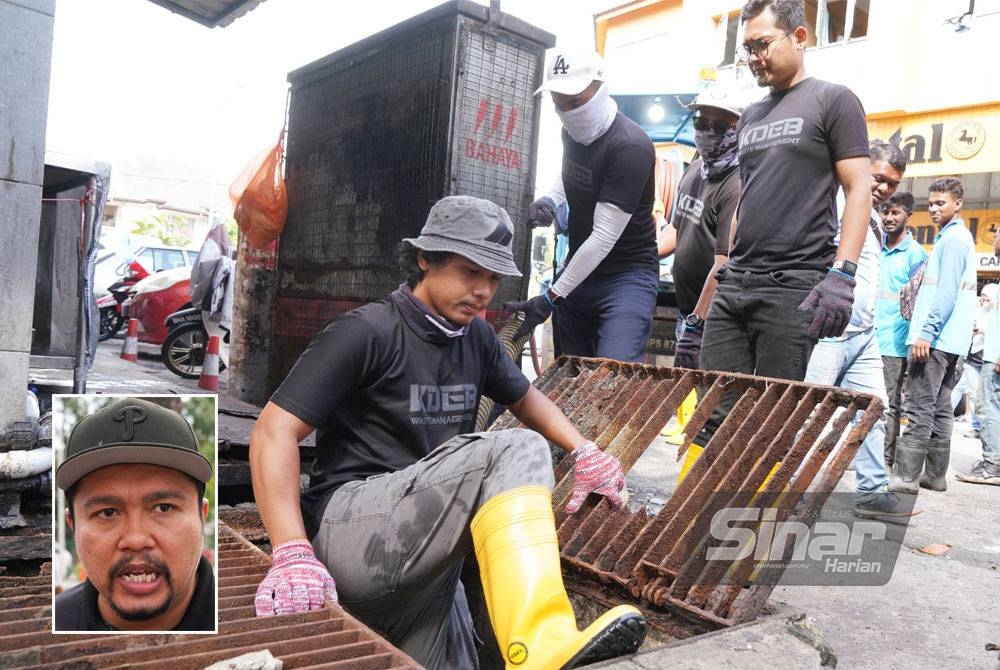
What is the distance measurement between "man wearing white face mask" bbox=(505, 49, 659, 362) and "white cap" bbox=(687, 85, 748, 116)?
0.41 m

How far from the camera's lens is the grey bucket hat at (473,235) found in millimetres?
2363

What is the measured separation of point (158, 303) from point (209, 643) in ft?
34.6

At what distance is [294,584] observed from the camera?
1.96 m

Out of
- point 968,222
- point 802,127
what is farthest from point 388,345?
point 968,222

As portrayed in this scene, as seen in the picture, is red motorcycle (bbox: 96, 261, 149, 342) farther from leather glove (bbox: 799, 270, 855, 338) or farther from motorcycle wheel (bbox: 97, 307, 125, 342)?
leather glove (bbox: 799, 270, 855, 338)

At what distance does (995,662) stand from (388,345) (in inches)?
90.8

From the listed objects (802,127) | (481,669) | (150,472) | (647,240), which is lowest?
(481,669)

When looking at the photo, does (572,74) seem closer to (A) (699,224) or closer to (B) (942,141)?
(A) (699,224)

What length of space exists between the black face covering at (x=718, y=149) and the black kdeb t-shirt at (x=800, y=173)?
0.88 m

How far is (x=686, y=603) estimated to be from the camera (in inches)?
98.9

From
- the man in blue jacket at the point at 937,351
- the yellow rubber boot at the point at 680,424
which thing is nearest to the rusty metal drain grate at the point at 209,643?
the man in blue jacket at the point at 937,351

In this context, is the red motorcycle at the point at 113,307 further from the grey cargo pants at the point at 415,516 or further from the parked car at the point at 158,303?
the grey cargo pants at the point at 415,516

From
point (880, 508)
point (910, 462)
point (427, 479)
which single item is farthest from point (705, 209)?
point (427, 479)

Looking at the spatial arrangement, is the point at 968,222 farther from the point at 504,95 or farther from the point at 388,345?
the point at 388,345
